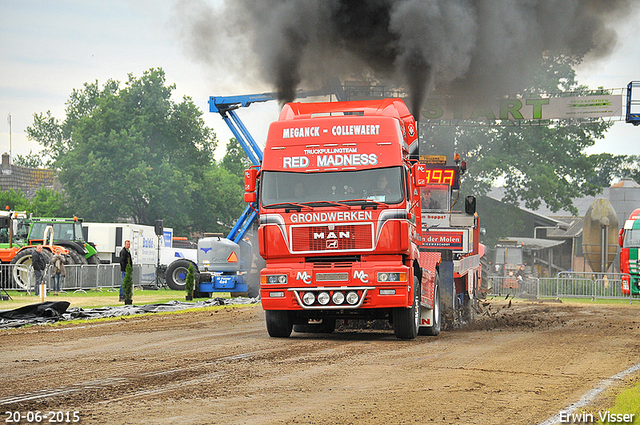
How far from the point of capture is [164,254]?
133ft

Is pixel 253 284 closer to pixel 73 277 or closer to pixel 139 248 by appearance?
pixel 73 277

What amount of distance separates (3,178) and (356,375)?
2865 inches

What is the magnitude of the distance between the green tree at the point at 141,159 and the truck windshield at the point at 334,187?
4170 centimetres

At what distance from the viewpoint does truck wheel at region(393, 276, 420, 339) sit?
12.4 meters

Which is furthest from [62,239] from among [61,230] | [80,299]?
[80,299]

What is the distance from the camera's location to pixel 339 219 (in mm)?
11797

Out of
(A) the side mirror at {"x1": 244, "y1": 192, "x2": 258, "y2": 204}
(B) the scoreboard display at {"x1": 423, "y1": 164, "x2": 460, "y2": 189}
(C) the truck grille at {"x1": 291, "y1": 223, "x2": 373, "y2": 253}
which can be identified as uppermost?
(B) the scoreboard display at {"x1": 423, "y1": 164, "x2": 460, "y2": 189}

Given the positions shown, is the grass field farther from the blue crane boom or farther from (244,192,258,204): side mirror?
(244,192,258,204): side mirror

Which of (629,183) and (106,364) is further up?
(629,183)

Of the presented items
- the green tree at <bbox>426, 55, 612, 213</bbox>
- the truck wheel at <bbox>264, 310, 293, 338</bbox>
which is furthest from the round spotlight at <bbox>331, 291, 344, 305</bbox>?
the green tree at <bbox>426, 55, 612, 213</bbox>

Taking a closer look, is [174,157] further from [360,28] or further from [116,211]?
[360,28]

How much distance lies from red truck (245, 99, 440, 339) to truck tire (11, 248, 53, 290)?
14.9 m

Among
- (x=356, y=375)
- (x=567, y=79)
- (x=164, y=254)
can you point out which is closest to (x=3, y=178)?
(x=164, y=254)

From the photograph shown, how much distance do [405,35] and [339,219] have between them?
846 cm
